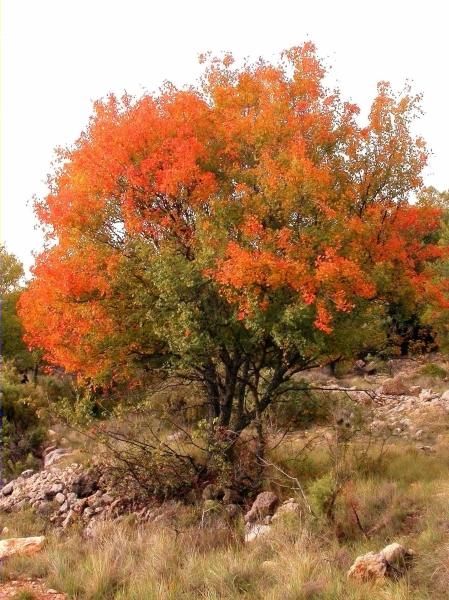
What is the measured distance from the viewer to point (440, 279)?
2334cm

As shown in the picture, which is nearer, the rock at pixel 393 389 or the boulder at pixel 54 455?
the boulder at pixel 54 455

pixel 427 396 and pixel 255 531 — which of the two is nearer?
pixel 255 531

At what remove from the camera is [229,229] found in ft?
31.7

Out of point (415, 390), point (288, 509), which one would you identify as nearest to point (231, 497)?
point (288, 509)

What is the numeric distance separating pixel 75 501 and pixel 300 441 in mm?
5098

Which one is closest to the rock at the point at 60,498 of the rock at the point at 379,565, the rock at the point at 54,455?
the rock at the point at 54,455

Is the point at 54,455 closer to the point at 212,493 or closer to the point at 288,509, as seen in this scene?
the point at 212,493

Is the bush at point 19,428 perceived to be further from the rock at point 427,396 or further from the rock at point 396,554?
the rock at point 427,396

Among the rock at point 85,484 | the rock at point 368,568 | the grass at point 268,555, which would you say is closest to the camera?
the grass at point 268,555

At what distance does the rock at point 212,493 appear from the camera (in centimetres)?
977

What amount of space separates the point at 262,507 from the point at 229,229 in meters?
4.46

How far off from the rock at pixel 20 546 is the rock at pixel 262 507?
303 centimetres

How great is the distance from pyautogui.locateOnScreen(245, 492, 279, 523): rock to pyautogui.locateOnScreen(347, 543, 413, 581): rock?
112 inches

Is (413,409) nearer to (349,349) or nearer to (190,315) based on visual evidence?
(349,349)
